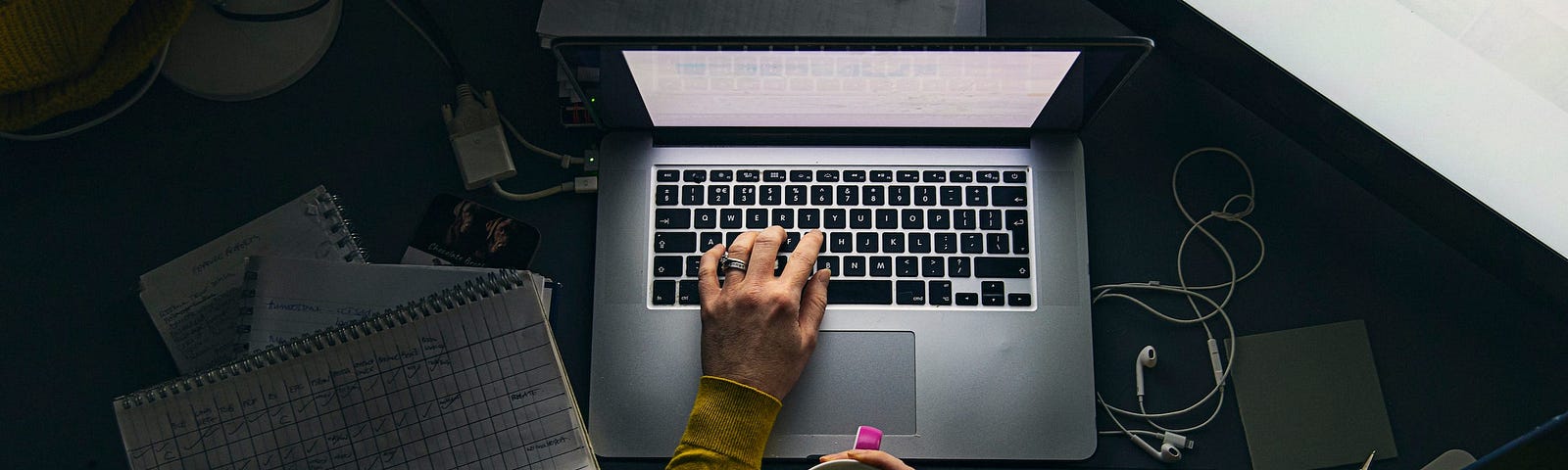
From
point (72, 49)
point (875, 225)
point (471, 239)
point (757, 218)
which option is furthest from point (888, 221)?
point (72, 49)

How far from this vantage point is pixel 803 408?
2.57 feet

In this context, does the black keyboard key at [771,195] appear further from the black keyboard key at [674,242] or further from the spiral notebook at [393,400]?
the spiral notebook at [393,400]

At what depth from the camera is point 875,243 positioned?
0.81 m

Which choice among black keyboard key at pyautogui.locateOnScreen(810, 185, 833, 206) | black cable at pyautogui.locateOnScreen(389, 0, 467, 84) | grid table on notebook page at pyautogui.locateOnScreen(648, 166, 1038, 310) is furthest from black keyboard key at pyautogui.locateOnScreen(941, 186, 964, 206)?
black cable at pyautogui.locateOnScreen(389, 0, 467, 84)

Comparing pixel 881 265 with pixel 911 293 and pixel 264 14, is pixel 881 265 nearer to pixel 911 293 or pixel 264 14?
pixel 911 293

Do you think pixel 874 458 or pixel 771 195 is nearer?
pixel 874 458

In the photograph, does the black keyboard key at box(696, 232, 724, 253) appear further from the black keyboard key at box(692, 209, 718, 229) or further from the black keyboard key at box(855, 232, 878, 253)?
the black keyboard key at box(855, 232, 878, 253)

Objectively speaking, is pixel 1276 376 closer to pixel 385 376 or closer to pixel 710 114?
pixel 710 114

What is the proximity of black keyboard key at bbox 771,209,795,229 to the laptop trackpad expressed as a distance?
105 millimetres

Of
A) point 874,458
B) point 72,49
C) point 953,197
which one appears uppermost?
point 72,49

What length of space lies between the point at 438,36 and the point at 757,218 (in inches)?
14.2

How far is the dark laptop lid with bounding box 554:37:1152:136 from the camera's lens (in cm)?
65

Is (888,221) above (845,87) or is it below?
below

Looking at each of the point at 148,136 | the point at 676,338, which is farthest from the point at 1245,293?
the point at 148,136
